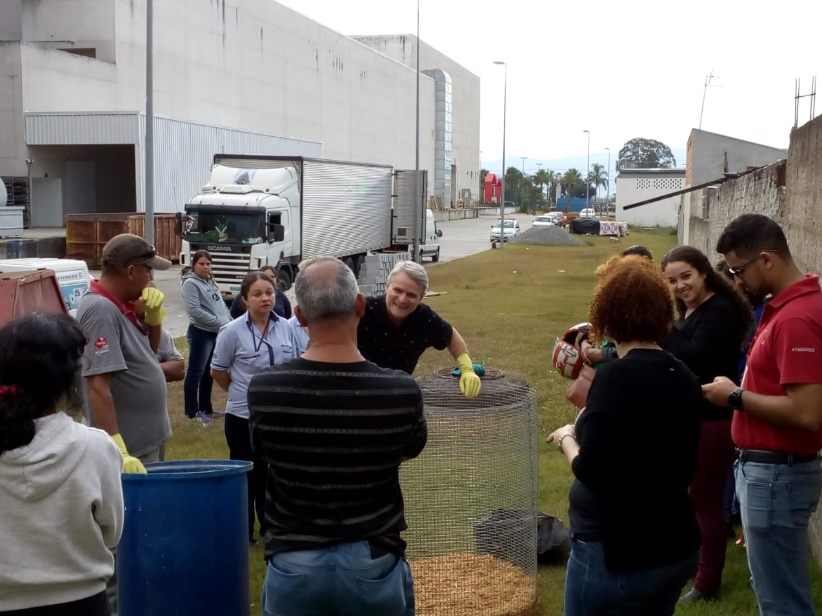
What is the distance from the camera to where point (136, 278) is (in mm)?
4117

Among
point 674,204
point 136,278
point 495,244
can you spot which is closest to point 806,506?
point 136,278

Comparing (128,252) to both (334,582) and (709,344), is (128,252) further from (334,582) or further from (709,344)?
(709,344)

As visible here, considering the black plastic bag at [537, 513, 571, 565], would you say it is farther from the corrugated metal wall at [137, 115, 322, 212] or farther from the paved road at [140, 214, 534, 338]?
the corrugated metal wall at [137, 115, 322, 212]

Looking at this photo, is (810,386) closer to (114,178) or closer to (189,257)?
(189,257)

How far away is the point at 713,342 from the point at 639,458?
5.44ft

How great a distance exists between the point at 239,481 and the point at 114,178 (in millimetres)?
41113

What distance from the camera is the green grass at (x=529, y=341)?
5000mm

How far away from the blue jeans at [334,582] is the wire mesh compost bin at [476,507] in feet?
6.61

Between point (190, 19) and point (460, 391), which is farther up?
point (190, 19)

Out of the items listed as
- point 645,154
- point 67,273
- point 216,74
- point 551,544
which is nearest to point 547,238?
point 216,74

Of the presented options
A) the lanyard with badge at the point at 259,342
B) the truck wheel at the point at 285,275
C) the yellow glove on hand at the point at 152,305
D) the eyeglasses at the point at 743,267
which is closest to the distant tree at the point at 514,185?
the truck wheel at the point at 285,275

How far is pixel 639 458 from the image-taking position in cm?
279

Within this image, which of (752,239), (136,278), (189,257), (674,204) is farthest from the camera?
(674,204)

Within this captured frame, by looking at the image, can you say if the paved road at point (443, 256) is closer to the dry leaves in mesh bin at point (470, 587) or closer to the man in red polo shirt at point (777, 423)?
the dry leaves in mesh bin at point (470, 587)
